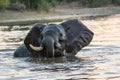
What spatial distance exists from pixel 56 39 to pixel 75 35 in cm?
157

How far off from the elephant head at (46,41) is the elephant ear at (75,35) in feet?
1.40

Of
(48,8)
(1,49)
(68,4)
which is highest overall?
(1,49)

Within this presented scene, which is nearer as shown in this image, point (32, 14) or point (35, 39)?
point (35, 39)

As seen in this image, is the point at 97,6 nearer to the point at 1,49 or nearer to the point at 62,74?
the point at 1,49

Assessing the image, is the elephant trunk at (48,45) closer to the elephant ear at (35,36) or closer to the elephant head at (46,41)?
the elephant head at (46,41)

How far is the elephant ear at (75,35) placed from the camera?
52.0ft

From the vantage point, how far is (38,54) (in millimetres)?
15305

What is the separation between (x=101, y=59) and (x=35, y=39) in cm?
212

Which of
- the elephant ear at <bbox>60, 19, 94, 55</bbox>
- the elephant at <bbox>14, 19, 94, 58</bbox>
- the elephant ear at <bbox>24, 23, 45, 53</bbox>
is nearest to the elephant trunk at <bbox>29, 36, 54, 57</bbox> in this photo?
the elephant at <bbox>14, 19, 94, 58</bbox>

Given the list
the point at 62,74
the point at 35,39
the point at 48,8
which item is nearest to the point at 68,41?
the point at 35,39

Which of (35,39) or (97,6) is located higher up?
(35,39)

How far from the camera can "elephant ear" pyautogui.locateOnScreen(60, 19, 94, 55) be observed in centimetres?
1585

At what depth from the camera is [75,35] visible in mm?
16078

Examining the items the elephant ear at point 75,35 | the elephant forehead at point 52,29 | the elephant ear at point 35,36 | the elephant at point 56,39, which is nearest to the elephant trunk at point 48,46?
the elephant at point 56,39
